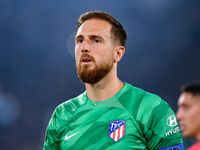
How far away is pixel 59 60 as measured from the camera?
9234 millimetres

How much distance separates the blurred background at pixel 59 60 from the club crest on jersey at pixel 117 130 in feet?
21.1

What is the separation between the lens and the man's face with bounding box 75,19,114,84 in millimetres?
2465

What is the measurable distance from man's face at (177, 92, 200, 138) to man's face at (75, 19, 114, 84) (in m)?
0.89

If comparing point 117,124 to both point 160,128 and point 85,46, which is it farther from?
point 85,46

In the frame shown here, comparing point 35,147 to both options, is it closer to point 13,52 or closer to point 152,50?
point 13,52

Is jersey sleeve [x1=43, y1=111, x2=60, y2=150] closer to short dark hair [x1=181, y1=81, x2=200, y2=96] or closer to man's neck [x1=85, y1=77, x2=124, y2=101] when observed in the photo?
man's neck [x1=85, y1=77, x2=124, y2=101]

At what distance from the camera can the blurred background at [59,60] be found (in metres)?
8.96

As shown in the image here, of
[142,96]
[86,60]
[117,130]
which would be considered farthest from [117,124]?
[86,60]

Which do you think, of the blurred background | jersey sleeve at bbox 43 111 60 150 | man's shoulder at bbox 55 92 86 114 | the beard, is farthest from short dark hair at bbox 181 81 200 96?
the blurred background

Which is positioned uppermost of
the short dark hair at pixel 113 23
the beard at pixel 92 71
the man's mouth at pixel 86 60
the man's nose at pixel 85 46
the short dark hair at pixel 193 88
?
the short dark hair at pixel 113 23

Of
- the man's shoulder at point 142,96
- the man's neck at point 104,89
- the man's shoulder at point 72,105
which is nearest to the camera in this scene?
the man's shoulder at point 142,96

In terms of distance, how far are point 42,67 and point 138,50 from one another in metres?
2.89

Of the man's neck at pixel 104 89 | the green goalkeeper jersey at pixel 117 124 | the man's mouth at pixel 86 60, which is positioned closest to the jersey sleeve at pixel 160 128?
the green goalkeeper jersey at pixel 117 124

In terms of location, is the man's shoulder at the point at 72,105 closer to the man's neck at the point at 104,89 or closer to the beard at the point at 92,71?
the man's neck at the point at 104,89
